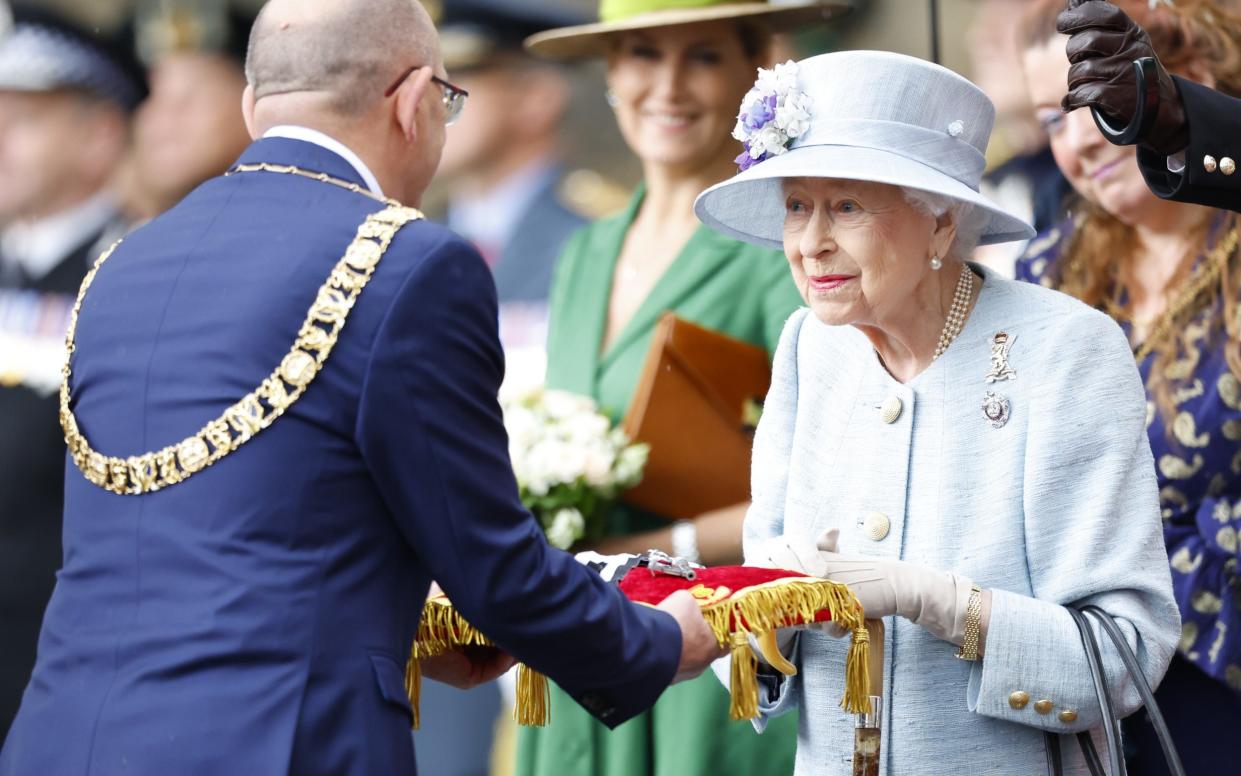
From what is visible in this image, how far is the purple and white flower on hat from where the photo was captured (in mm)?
2986

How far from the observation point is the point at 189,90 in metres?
5.86

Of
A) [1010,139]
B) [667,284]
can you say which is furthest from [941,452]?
[1010,139]

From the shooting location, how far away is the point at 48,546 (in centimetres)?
565

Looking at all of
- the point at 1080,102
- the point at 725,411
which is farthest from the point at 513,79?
the point at 1080,102

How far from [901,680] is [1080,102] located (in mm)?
1020

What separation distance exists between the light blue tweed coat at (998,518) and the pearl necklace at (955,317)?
0.08 feet

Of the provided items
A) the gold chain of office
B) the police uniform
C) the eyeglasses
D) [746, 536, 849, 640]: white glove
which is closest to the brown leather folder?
[746, 536, 849, 640]: white glove

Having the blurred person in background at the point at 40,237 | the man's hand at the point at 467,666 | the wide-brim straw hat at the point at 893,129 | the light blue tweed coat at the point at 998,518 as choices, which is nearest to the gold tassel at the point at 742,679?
the light blue tweed coat at the point at 998,518

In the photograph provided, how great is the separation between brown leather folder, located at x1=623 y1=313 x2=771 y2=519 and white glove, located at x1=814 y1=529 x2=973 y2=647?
1.33 meters

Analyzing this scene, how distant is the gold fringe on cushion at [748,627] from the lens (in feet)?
9.08

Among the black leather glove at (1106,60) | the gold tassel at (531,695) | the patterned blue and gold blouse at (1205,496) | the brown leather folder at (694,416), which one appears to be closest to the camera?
the black leather glove at (1106,60)

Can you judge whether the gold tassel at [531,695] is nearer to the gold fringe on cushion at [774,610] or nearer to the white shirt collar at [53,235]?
the gold fringe on cushion at [774,610]

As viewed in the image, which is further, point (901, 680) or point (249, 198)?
point (901, 680)

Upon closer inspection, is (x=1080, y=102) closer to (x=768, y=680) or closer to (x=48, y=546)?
(x=768, y=680)
